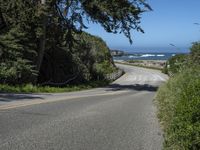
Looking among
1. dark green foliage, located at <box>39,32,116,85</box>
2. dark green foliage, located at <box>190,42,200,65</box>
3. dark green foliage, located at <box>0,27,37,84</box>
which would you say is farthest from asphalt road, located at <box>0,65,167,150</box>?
dark green foliage, located at <box>39,32,116,85</box>

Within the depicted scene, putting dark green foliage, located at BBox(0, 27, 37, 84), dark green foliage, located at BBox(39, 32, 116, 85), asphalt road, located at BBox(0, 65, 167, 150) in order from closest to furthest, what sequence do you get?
asphalt road, located at BBox(0, 65, 167, 150)
dark green foliage, located at BBox(0, 27, 37, 84)
dark green foliage, located at BBox(39, 32, 116, 85)

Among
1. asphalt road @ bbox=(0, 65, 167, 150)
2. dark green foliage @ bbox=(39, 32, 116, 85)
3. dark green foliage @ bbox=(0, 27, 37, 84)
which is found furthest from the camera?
dark green foliage @ bbox=(39, 32, 116, 85)

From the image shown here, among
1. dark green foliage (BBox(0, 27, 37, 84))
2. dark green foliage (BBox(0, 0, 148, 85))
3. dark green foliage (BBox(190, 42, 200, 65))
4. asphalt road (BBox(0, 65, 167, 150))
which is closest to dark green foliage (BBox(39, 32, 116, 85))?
dark green foliage (BBox(0, 0, 148, 85))

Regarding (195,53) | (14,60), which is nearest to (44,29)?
(14,60)

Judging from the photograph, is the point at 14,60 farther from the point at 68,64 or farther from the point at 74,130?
the point at 74,130

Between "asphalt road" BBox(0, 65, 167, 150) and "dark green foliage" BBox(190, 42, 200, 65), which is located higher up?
"dark green foliage" BBox(190, 42, 200, 65)

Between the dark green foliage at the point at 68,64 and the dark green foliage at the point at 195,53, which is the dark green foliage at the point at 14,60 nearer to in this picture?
the dark green foliage at the point at 68,64

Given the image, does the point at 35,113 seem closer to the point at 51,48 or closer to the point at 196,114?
the point at 196,114

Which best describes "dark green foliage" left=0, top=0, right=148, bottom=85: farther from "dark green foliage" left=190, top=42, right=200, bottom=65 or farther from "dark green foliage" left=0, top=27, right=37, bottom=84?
"dark green foliage" left=190, top=42, right=200, bottom=65

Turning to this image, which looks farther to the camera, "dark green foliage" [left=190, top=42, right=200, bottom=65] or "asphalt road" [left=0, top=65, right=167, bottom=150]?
"dark green foliage" [left=190, top=42, right=200, bottom=65]

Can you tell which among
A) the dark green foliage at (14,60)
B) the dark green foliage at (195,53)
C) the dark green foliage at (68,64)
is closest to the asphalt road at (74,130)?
the dark green foliage at (195,53)

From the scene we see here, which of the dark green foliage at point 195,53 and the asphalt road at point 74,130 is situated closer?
the asphalt road at point 74,130

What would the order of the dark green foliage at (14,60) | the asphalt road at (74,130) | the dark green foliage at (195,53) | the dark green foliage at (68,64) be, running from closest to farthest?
the asphalt road at (74,130) < the dark green foliage at (195,53) < the dark green foliage at (14,60) < the dark green foliage at (68,64)

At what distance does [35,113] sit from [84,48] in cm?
4201
